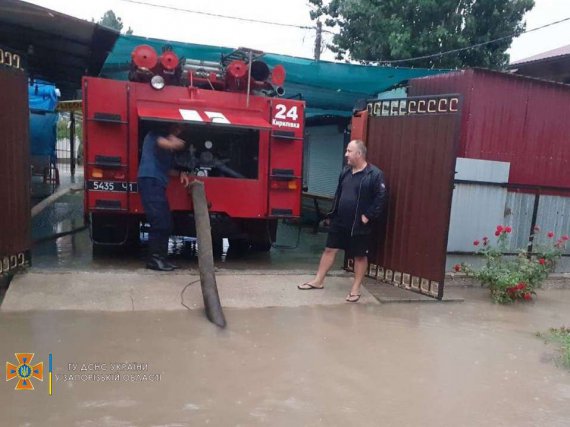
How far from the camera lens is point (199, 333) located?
13.2ft

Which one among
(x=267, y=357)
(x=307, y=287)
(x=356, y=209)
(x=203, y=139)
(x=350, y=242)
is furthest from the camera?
(x=203, y=139)

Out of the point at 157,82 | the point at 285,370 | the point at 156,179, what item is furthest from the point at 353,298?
the point at 157,82

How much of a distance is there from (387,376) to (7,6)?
539cm

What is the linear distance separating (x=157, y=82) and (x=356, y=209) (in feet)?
9.26

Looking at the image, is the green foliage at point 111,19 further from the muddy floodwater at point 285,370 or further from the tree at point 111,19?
the muddy floodwater at point 285,370

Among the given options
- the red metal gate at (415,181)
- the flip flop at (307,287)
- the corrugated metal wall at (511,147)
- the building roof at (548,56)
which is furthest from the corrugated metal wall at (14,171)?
the building roof at (548,56)

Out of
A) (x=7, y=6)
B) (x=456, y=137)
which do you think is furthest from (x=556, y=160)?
(x=7, y=6)

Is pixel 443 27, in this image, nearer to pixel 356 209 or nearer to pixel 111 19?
pixel 356 209

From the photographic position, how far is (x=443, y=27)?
1281cm

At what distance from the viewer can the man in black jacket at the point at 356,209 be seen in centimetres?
509

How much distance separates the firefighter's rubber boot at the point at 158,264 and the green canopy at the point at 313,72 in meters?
3.19

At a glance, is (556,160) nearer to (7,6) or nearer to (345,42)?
(7,6)

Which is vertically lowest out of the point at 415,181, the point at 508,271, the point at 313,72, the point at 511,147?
the point at 508,271

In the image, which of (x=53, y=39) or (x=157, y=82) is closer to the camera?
(x=157, y=82)
